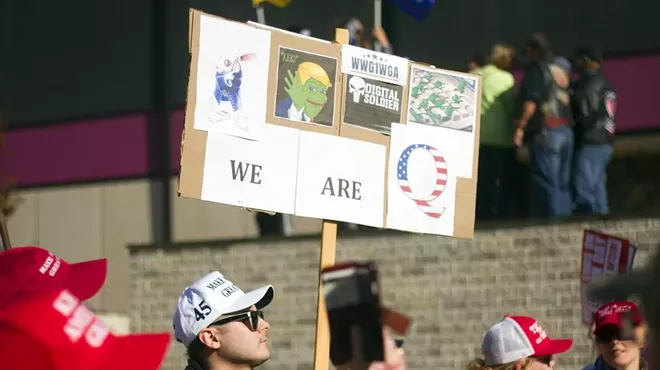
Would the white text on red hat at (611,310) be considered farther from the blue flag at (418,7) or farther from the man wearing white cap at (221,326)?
the blue flag at (418,7)

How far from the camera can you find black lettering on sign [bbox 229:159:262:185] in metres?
5.95

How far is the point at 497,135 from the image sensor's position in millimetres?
12477

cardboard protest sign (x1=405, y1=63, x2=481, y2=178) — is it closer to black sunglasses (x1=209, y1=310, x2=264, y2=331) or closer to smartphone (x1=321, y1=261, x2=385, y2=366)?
black sunglasses (x1=209, y1=310, x2=264, y2=331)

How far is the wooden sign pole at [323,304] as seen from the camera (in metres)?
5.86

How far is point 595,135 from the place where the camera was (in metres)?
12.1

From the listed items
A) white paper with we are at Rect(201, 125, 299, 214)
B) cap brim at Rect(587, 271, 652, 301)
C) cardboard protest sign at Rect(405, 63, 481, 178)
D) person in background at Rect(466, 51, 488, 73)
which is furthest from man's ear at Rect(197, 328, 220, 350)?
person in background at Rect(466, 51, 488, 73)

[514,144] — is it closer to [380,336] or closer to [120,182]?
[120,182]

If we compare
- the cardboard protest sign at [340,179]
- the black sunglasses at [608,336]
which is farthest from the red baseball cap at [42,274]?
the black sunglasses at [608,336]

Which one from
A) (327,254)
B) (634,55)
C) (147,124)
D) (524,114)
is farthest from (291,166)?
(147,124)

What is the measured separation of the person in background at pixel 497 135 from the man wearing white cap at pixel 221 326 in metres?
7.06

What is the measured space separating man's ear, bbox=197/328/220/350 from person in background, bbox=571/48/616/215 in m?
7.05

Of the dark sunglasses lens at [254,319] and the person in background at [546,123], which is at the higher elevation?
the person in background at [546,123]

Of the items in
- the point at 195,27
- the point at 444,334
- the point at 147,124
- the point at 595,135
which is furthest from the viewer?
the point at 147,124

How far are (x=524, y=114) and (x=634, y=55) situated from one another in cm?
247
